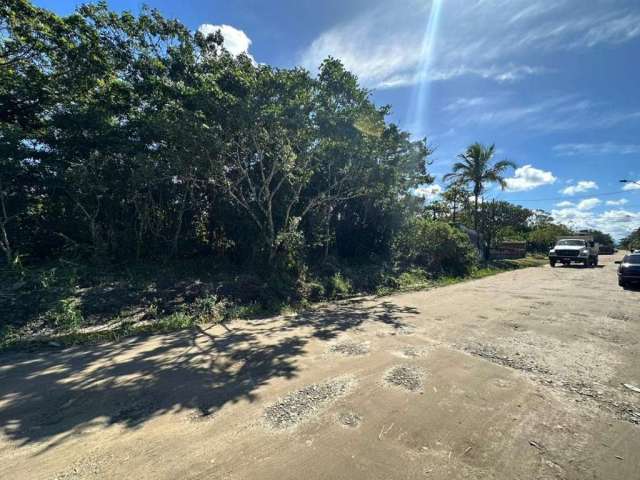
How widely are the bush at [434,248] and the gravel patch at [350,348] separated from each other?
1021 centimetres

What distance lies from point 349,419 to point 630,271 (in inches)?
487

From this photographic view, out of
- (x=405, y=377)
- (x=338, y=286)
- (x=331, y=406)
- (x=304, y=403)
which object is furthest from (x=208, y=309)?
(x=405, y=377)

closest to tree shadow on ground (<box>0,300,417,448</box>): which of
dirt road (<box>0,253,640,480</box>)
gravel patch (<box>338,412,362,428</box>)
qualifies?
dirt road (<box>0,253,640,480</box>)

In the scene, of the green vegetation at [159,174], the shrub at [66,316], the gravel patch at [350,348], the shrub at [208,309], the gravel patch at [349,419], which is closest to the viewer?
the gravel patch at [349,419]

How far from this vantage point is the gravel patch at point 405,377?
333cm

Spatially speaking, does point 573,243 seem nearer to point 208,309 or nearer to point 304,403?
point 208,309

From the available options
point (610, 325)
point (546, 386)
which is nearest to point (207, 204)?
point (546, 386)

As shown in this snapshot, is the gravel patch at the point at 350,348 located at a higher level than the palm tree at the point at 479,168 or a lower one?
lower

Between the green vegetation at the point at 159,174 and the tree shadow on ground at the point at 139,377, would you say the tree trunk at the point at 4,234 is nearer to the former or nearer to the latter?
the green vegetation at the point at 159,174

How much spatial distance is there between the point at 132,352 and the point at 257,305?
121 inches

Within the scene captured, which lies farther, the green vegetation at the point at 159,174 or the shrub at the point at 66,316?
the green vegetation at the point at 159,174

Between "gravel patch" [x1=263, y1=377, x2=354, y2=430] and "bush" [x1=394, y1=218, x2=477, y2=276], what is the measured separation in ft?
38.2

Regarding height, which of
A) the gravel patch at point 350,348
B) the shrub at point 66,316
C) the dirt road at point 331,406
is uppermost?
the shrub at point 66,316

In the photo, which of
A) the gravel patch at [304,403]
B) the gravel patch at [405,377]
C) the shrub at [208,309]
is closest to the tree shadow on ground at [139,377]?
the gravel patch at [304,403]
